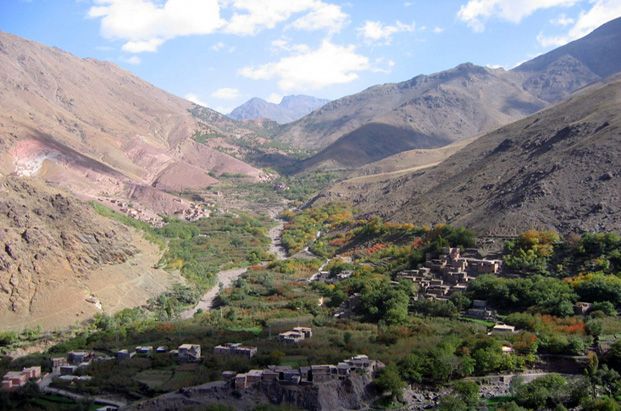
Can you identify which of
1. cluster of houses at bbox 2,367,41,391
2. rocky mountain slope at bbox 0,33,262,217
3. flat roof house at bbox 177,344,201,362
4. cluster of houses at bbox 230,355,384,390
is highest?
rocky mountain slope at bbox 0,33,262,217

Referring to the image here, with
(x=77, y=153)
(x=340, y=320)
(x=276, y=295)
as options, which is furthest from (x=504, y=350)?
(x=77, y=153)

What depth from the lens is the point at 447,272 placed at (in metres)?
42.1

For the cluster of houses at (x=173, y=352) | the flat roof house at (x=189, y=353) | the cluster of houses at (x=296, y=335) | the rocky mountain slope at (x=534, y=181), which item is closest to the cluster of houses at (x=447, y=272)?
the rocky mountain slope at (x=534, y=181)

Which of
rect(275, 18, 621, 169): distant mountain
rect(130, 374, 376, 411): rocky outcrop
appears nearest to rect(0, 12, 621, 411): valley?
rect(130, 374, 376, 411): rocky outcrop

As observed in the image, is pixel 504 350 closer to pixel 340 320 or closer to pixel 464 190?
pixel 340 320

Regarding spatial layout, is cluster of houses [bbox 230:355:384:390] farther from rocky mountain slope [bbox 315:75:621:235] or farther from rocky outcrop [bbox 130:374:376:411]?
rocky mountain slope [bbox 315:75:621:235]

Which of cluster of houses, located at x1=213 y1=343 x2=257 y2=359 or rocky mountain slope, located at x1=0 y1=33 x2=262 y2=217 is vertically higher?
rocky mountain slope, located at x1=0 y1=33 x2=262 y2=217

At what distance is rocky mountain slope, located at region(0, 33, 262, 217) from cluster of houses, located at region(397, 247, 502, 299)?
153 feet

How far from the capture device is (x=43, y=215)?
1818 inches

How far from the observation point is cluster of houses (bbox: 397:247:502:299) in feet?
131

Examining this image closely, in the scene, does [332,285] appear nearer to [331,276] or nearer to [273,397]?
[331,276]

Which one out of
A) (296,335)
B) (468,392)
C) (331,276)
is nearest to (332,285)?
(331,276)

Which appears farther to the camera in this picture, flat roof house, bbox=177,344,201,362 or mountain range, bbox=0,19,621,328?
mountain range, bbox=0,19,621,328

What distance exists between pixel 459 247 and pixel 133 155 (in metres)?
79.6
